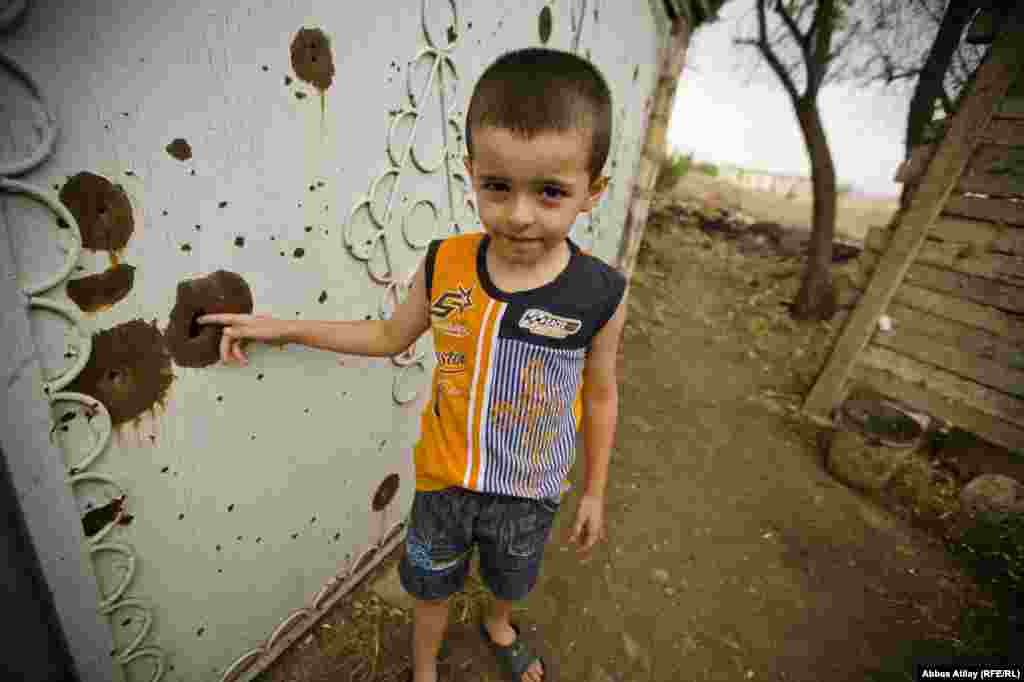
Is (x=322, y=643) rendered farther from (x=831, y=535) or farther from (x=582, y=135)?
(x=831, y=535)

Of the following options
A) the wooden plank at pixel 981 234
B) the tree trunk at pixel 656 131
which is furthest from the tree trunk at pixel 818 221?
the tree trunk at pixel 656 131

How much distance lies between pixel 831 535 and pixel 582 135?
3223mm

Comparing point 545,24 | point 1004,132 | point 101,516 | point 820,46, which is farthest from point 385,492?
point 820,46

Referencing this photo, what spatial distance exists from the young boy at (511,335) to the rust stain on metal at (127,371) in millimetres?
110

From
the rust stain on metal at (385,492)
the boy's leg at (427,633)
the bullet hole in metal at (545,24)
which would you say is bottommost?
the boy's leg at (427,633)

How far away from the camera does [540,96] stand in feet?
2.85

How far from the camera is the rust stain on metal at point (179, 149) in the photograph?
0.86 metres

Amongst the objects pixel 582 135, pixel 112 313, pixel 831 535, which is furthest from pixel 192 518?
pixel 831 535

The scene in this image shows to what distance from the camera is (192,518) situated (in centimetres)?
116

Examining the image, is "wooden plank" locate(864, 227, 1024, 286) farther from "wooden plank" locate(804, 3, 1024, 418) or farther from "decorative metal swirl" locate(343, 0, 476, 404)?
"decorative metal swirl" locate(343, 0, 476, 404)

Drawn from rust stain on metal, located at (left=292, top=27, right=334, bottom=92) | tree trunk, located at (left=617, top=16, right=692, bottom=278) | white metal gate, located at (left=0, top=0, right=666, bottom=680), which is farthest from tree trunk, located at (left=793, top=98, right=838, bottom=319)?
rust stain on metal, located at (left=292, top=27, right=334, bottom=92)

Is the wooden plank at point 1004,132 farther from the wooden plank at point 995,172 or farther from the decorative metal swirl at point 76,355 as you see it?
the decorative metal swirl at point 76,355

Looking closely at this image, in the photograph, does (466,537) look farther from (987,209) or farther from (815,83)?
(815,83)

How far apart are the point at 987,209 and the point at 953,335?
0.93 m
